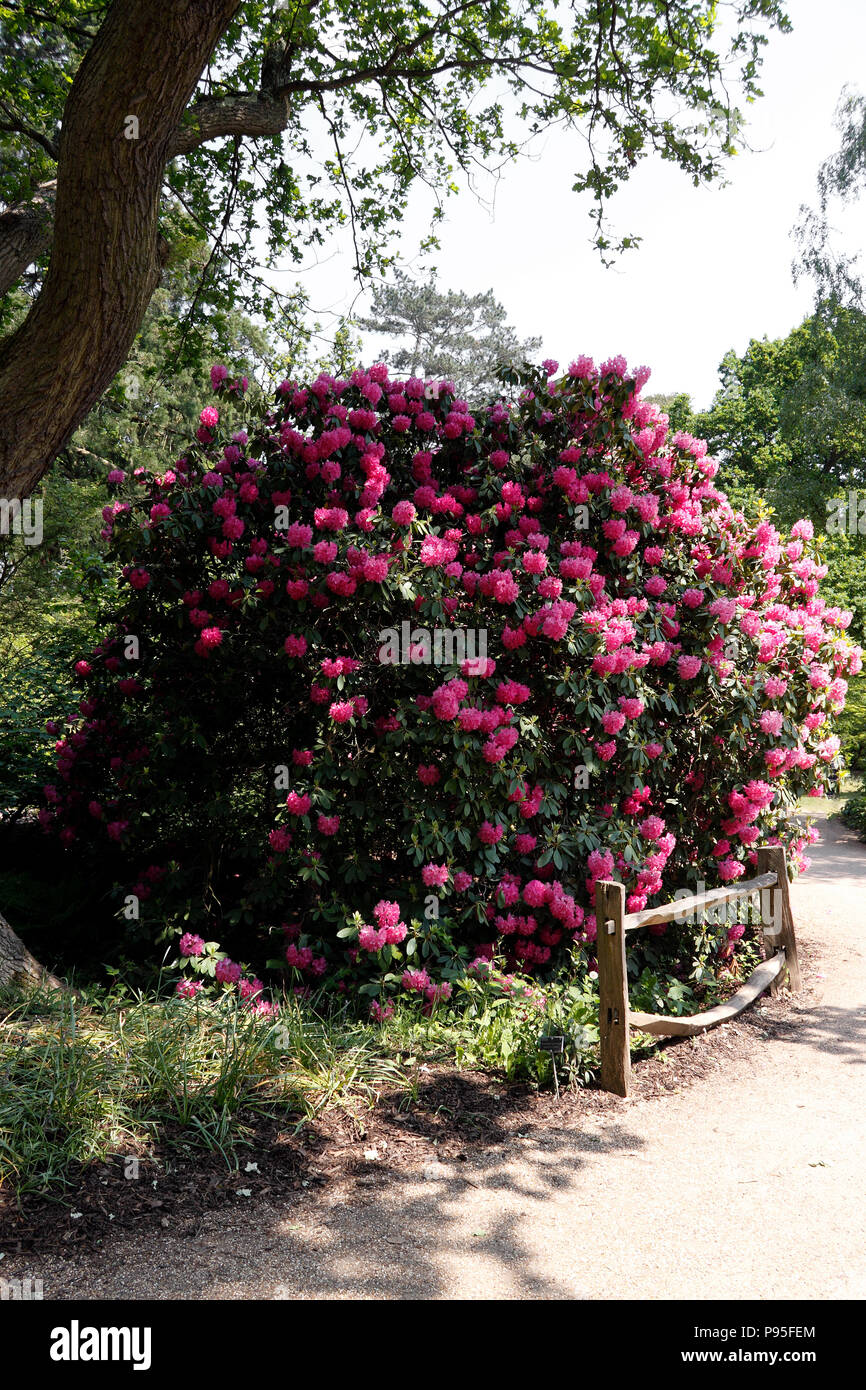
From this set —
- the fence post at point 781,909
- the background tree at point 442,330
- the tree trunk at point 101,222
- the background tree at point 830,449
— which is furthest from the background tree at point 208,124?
→ the background tree at point 442,330

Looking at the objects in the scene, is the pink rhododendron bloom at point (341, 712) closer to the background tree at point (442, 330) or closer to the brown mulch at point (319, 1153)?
the brown mulch at point (319, 1153)

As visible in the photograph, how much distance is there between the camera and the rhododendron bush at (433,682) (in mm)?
4625

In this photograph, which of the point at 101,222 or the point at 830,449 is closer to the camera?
the point at 101,222

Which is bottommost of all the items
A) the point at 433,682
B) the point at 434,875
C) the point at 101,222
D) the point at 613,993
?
the point at 613,993

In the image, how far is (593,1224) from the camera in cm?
309

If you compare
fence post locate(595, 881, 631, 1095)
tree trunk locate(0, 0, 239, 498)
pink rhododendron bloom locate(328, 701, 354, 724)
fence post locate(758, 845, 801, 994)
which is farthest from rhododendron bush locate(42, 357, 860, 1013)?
tree trunk locate(0, 0, 239, 498)

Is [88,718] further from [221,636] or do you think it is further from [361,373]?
[361,373]

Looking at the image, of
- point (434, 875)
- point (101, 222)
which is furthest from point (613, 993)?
point (101, 222)

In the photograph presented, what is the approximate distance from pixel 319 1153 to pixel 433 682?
7.39 feet

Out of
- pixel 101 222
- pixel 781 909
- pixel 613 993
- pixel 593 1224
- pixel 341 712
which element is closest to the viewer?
pixel 593 1224

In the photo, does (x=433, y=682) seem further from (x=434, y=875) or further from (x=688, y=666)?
(x=688, y=666)

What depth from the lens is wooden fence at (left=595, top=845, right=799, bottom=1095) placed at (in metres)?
4.18

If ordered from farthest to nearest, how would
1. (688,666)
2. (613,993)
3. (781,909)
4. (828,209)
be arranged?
(828,209) → (781,909) → (688,666) → (613,993)
